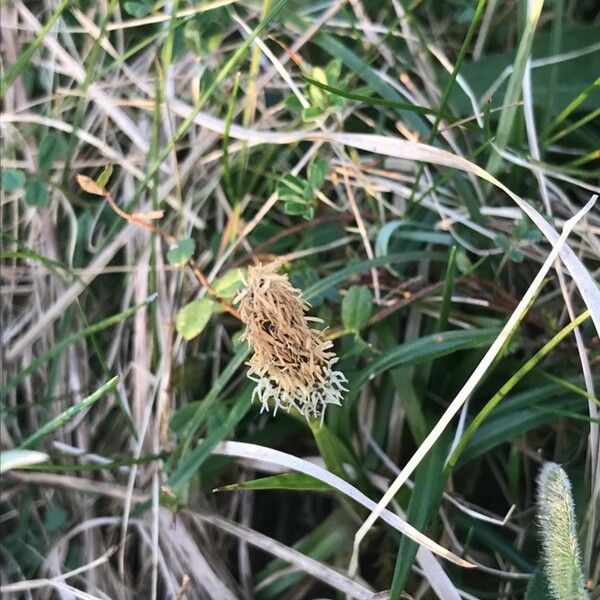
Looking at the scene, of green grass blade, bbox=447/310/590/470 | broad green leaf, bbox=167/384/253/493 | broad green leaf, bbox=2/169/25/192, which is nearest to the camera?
green grass blade, bbox=447/310/590/470

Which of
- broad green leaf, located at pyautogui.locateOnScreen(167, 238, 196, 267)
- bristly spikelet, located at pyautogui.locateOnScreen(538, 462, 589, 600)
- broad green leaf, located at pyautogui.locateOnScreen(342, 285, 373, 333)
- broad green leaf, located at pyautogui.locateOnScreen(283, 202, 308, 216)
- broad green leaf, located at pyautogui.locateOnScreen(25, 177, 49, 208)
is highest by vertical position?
broad green leaf, located at pyautogui.locateOnScreen(283, 202, 308, 216)

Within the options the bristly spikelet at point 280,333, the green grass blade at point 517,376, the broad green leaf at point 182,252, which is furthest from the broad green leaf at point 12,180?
the green grass blade at point 517,376

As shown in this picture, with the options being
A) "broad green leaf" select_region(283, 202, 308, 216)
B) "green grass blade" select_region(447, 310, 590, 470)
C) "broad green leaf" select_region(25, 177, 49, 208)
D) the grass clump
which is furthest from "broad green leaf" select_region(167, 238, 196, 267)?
"green grass blade" select_region(447, 310, 590, 470)

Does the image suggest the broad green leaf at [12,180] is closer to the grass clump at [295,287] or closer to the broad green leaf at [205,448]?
the grass clump at [295,287]

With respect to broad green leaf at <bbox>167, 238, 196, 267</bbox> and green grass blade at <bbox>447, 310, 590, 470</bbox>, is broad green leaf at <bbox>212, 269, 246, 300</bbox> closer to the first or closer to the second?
broad green leaf at <bbox>167, 238, 196, 267</bbox>

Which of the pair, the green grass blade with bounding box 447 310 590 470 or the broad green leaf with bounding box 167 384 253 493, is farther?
the broad green leaf with bounding box 167 384 253 493

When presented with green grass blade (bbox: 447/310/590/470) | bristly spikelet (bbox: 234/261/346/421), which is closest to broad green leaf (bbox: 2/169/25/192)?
bristly spikelet (bbox: 234/261/346/421)

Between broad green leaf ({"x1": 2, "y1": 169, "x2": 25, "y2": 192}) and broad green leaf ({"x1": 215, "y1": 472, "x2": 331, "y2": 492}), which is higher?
broad green leaf ({"x1": 2, "y1": 169, "x2": 25, "y2": 192})

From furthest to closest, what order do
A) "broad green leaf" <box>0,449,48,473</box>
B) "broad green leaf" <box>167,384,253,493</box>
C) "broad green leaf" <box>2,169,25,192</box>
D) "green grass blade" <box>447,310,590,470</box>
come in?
"broad green leaf" <box>2,169,25,192</box>, "broad green leaf" <box>167,384,253,493</box>, "green grass blade" <box>447,310,590,470</box>, "broad green leaf" <box>0,449,48,473</box>
